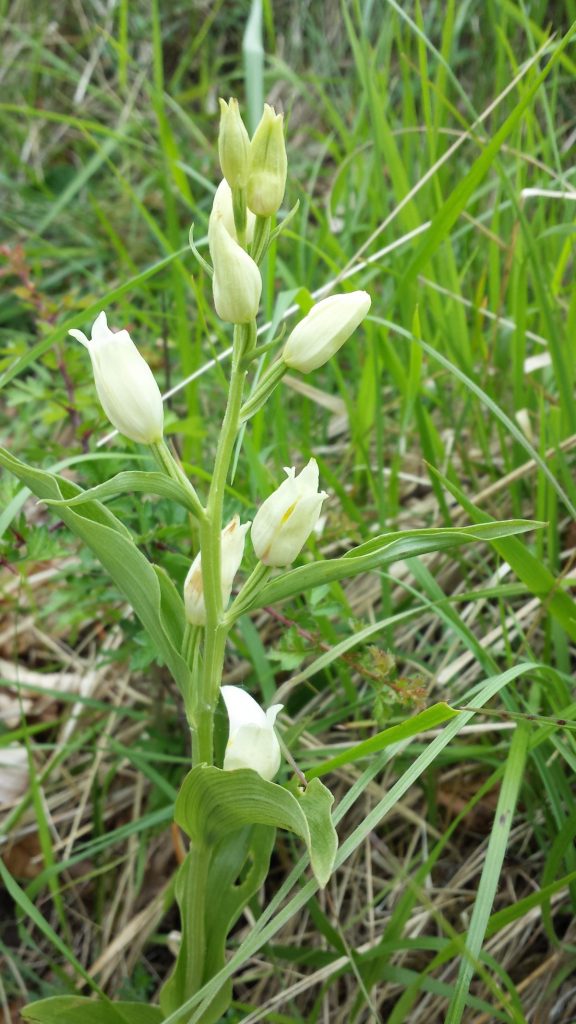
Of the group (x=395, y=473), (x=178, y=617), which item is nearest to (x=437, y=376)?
(x=395, y=473)

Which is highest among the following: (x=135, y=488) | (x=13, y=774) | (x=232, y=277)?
(x=232, y=277)

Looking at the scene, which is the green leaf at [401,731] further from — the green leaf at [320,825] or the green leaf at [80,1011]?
the green leaf at [80,1011]

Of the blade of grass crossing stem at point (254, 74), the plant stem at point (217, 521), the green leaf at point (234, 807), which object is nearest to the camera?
the green leaf at point (234, 807)

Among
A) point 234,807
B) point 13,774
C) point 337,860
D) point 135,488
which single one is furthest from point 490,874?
point 13,774

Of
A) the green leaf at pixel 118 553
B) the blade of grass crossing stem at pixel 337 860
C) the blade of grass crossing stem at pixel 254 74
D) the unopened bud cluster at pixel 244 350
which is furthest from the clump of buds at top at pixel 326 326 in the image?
the blade of grass crossing stem at pixel 254 74

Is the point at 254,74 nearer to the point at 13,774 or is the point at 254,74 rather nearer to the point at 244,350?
the point at 244,350

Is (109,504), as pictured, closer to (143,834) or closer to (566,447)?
(143,834)
